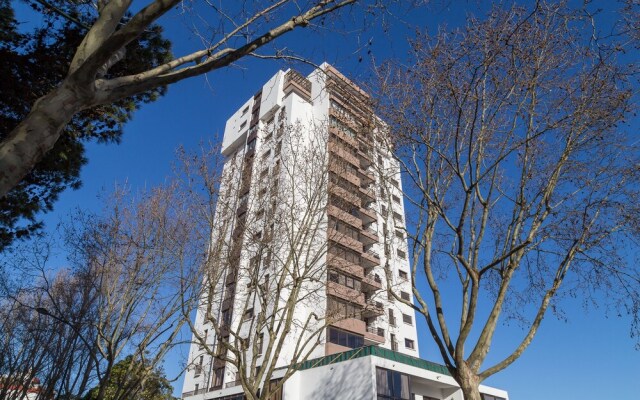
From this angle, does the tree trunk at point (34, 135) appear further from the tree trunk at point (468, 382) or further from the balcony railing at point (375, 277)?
the balcony railing at point (375, 277)

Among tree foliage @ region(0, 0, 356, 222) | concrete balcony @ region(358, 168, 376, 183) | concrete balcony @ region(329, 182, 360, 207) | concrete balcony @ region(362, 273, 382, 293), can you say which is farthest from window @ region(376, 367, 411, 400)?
tree foliage @ region(0, 0, 356, 222)

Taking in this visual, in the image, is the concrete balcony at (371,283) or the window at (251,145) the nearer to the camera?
the concrete balcony at (371,283)

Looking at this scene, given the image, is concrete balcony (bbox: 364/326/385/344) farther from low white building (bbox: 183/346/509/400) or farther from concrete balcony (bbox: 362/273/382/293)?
low white building (bbox: 183/346/509/400)

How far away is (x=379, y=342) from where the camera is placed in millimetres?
30406

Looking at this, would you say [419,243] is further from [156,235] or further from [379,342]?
[379,342]

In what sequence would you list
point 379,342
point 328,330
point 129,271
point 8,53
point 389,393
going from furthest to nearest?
point 379,342 → point 328,330 → point 389,393 → point 129,271 → point 8,53

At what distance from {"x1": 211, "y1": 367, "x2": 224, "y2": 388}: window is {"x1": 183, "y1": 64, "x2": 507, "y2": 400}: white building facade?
7 centimetres

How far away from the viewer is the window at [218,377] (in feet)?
94.3

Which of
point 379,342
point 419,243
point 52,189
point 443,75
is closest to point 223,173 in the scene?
point 52,189

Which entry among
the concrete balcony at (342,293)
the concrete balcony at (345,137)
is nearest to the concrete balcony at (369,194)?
→ the concrete balcony at (345,137)

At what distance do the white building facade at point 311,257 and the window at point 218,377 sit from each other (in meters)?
0.07

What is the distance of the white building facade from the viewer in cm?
1059

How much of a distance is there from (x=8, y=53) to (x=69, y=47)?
3.07 feet

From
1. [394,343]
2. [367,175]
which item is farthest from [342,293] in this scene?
[394,343]
